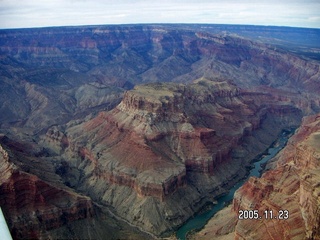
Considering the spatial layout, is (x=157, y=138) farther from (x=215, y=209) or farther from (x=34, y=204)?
(x=34, y=204)

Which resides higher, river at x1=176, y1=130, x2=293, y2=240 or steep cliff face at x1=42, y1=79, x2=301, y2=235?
steep cliff face at x1=42, y1=79, x2=301, y2=235

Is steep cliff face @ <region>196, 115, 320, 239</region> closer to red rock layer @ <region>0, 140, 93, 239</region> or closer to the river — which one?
the river

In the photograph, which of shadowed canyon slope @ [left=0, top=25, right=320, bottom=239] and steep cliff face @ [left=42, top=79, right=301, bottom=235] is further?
steep cliff face @ [left=42, top=79, right=301, bottom=235]

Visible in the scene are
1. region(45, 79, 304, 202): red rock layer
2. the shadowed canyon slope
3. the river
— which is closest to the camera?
the shadowed canyon slope

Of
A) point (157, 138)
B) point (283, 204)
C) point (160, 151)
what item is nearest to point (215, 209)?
point (160, 151)

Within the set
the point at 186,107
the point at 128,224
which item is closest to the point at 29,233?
the point at 128,224

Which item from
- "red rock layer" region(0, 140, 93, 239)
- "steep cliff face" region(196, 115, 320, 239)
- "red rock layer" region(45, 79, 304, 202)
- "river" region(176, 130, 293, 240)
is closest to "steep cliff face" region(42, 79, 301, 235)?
"red rock layer" region(45, 79, 304, 202)

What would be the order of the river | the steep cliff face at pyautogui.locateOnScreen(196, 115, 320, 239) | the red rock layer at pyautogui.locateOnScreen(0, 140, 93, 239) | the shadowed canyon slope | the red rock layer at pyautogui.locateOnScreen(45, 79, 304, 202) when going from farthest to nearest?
the red rock layer at pyautogui.locateOnScreen(45, 79, 304, 202)
the river
the shadowed canyon slope
the red rock layer at pyautogui.locateOnScreen(0, 140, 93, 239)
the steep cliff face at pyautogui.locateOnScreen(196, 115, 320, 239)
